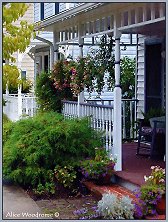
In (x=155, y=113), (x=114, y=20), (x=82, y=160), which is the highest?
(x=114, y=20)

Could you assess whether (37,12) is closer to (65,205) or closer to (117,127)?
(117,127)

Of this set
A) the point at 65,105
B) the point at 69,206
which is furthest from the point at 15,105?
the point at 69,206

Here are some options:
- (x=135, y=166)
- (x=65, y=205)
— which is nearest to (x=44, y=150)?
(x=65, y=205)

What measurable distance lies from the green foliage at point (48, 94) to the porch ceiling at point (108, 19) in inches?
43.2

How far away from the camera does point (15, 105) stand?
1697 centimetres

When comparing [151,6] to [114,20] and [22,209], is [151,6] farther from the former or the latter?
[22,209]

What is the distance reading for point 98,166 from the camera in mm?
8141

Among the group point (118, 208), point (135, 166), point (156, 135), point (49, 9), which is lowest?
point (118, 208)

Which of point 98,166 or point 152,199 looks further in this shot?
point 98,166

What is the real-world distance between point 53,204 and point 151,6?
3.40 metres

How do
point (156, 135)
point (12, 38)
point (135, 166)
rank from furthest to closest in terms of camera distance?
1. point (156, 135)
2. point (135, 166)
3. point (12, 38)

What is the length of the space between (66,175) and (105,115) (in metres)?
1.41

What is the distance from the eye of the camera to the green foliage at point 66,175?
8.30m

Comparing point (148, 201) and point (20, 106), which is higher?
point (20, 106)
